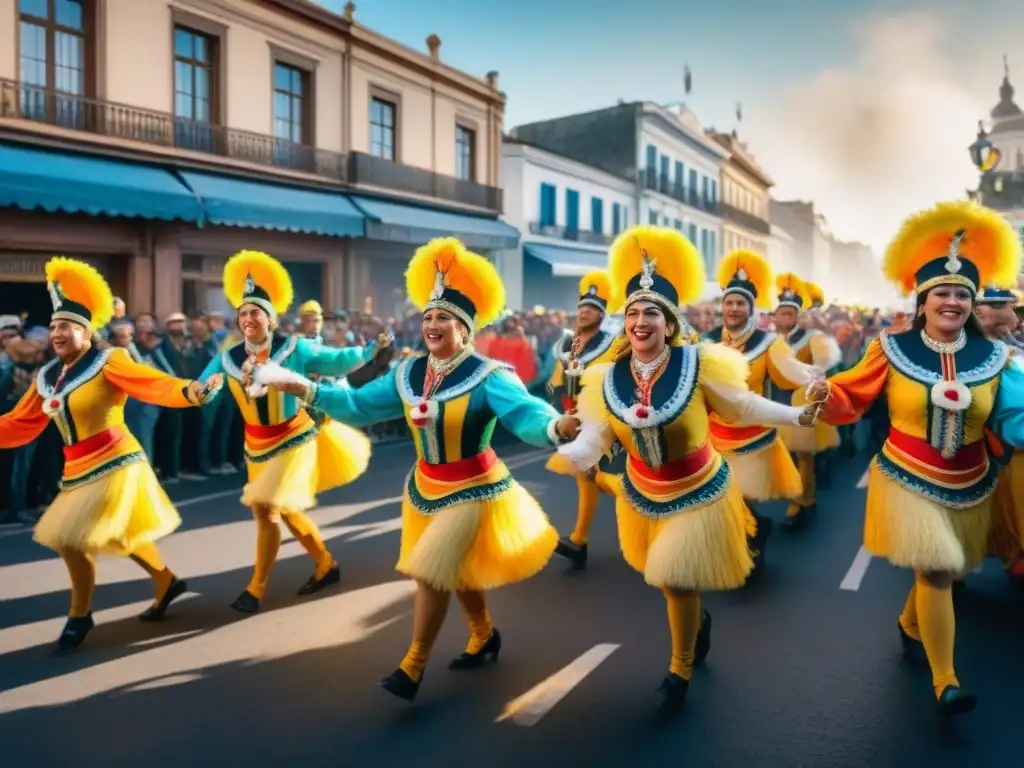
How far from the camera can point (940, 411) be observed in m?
4.77

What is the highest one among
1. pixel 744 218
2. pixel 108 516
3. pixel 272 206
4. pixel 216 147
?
pixel 744 218

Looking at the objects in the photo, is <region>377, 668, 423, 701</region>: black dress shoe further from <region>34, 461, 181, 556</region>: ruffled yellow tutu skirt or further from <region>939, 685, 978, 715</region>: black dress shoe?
<region>939, 685, 978, 715</region>: black dress shoe

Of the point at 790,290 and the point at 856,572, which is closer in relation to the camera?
the point at 856,572

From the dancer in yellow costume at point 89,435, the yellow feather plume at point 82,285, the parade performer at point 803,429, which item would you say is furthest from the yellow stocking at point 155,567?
the parade performer at point 803,429

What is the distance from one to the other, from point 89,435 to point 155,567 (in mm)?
941

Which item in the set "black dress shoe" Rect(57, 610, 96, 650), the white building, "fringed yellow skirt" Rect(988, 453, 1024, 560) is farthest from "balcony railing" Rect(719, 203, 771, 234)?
"black dress shoe" Rect(57, 610, 96, 650)

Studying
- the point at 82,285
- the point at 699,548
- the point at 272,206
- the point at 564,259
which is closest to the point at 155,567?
the point at 82,285

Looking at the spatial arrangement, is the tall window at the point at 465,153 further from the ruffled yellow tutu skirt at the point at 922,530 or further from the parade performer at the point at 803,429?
the ruffled yellow tutu skirt at the point at 922,530

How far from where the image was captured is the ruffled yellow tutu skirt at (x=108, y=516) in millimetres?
5539

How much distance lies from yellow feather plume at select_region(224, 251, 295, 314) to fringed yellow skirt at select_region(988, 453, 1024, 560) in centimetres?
451

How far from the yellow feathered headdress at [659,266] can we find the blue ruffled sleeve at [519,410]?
2.26 feet

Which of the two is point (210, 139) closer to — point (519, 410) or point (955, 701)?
point (519, 410)

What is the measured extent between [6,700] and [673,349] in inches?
147

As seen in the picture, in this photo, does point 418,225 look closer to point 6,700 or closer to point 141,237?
point 141,237
